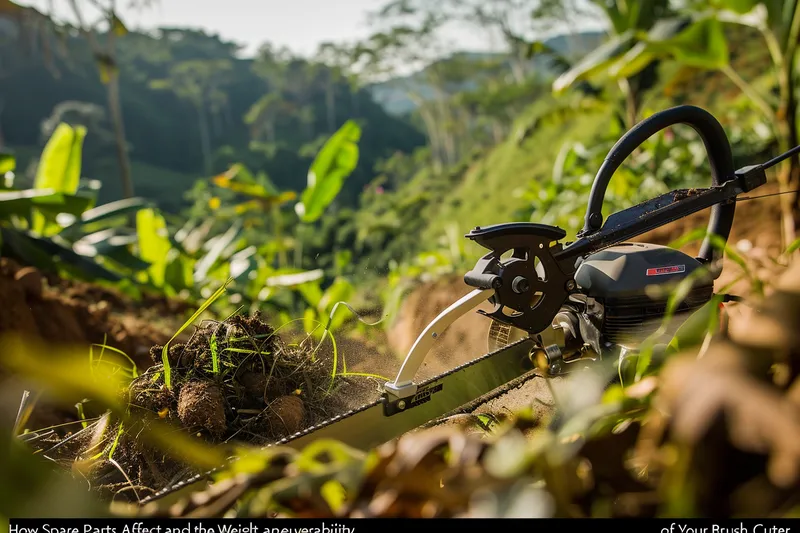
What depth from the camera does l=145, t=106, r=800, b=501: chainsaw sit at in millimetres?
1020

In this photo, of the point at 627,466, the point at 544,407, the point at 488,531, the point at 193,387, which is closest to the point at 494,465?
the point at 488,531

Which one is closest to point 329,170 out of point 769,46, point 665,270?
point 769,46

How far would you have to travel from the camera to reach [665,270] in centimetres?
107

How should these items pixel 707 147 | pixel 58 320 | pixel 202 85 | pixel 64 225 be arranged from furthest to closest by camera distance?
pixel 202 85, pixel 64 225, pixel 58 320, pixel 707 147

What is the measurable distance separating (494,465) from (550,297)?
30.3 inches

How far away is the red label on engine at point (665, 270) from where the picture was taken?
1056 mm

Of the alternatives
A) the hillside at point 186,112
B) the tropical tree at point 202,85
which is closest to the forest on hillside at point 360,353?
the hillside at point 186,112

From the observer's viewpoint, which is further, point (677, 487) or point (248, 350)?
point (248, 350)

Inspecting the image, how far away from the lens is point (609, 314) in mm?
1044

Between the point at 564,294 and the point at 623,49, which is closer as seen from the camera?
the point at 564,294

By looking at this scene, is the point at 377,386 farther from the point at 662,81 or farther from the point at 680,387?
the point at 662,81

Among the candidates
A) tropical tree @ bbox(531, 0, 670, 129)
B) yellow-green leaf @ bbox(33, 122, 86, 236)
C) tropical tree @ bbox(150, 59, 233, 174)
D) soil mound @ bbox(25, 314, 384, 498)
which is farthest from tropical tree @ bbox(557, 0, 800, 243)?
tropical tree @ bbox(150, 59, 233, 174)

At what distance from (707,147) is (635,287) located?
1.15 ft

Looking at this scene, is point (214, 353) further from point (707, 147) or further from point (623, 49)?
point (623, 49)
